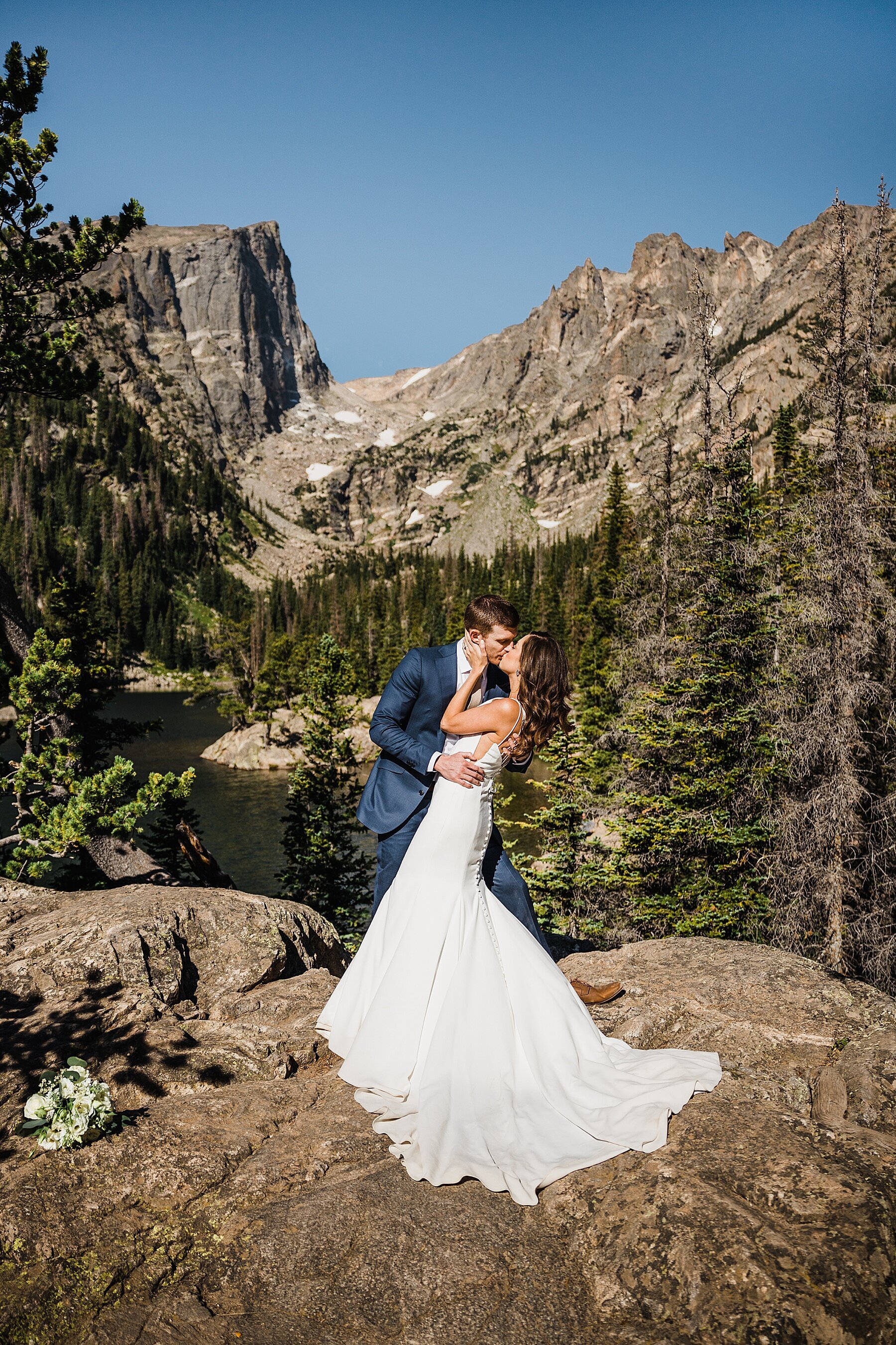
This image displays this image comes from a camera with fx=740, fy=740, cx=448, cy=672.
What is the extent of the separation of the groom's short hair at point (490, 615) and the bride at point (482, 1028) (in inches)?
7.1

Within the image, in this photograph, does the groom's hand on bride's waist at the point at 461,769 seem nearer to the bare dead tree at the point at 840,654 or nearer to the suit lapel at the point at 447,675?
the suit lapel at the point at 447,675

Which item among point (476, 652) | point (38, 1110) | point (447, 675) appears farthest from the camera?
point (447, 675)

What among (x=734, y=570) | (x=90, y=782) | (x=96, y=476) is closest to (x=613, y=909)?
(x=734, y=570)

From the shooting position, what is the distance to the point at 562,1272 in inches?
136

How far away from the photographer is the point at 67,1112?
4.21 metres

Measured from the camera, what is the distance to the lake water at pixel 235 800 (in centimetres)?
3484

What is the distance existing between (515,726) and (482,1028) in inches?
80.3

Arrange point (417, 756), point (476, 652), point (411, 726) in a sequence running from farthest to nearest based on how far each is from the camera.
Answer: point (411, 726), point (417, 756), point (476, 652)

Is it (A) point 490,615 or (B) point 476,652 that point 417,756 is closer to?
(B) point 476,652

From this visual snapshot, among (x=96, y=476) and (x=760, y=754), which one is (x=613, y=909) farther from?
(x=96, y=476)

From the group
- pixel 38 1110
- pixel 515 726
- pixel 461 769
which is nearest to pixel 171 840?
pixel 38 1110

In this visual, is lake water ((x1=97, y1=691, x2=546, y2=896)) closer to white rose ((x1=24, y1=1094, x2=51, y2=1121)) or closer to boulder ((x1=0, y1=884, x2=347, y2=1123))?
boulder ((x1=0, y1=884, x2=347, y2=1123))

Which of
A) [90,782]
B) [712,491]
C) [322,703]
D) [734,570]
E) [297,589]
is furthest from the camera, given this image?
[297,589]

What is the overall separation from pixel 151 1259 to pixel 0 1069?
201 centimetres
